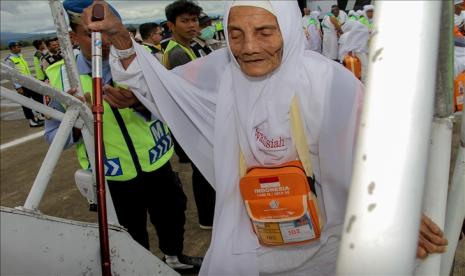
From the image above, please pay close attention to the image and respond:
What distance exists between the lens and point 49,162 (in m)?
1.54

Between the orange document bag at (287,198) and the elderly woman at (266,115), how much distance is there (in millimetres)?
38

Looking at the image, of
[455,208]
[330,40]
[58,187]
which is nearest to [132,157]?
[455,208]

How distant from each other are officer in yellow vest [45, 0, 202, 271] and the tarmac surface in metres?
0.49

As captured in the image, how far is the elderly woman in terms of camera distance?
5.24 ft

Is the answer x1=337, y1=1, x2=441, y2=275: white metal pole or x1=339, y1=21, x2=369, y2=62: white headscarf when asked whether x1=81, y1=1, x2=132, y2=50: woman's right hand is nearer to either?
x1=337, y1=1, x2=441, y2=275: white metal pole

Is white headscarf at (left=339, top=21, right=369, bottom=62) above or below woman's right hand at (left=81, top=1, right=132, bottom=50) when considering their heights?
below

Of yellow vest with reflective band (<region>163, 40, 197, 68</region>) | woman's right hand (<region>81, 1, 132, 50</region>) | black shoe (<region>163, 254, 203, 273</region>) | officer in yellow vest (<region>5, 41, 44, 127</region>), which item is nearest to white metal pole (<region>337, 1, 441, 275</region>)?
woman's right hand (<region>81, 1, 132, 50</region>)

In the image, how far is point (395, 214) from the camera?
1.65ft

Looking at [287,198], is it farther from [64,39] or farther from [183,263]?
[183,263]

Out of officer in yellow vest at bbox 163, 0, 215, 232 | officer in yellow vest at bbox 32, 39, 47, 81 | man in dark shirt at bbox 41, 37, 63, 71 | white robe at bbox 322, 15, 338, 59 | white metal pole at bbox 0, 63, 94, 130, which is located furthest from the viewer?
white robe at bbox 322, 15, 338, 59

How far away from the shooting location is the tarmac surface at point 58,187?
3.74 meters

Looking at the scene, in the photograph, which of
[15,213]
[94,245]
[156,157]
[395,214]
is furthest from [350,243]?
[156,157]

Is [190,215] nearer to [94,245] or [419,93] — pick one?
[94,245]

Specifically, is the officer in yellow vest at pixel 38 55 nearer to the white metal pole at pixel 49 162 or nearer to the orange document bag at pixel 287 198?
the white metal pole at pixel 49 162
